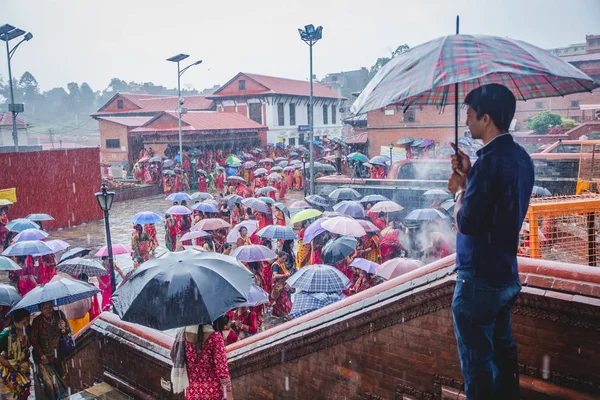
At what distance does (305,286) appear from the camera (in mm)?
6398

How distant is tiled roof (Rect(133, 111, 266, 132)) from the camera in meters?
32.4

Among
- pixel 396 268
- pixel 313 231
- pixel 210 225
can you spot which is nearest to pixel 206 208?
pixel 210 225

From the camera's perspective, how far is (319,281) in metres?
6.45

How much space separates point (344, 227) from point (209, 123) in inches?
1103

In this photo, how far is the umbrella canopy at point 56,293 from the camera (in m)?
5.59

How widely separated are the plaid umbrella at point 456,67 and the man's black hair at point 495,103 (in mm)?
97

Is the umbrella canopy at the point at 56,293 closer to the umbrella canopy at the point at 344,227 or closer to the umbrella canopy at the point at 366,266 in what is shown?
the umbrella canopy at the point at 366,266

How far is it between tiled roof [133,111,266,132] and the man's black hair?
3029cm

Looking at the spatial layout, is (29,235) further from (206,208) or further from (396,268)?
(396,268)

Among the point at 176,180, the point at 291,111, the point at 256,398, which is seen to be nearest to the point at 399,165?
the point at 176,180

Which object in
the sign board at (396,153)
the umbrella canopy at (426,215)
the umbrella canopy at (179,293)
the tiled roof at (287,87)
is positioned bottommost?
the umbrella canopy at (426,215)

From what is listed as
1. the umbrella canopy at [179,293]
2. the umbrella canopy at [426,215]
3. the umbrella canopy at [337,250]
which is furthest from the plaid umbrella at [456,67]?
the umbrella canopy at [426,215]

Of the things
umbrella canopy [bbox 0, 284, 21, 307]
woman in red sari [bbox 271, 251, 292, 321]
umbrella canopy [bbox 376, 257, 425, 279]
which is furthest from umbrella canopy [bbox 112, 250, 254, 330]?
woman in red sari [bbox 271, 251, 292, 321]

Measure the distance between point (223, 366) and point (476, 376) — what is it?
6.63ft
